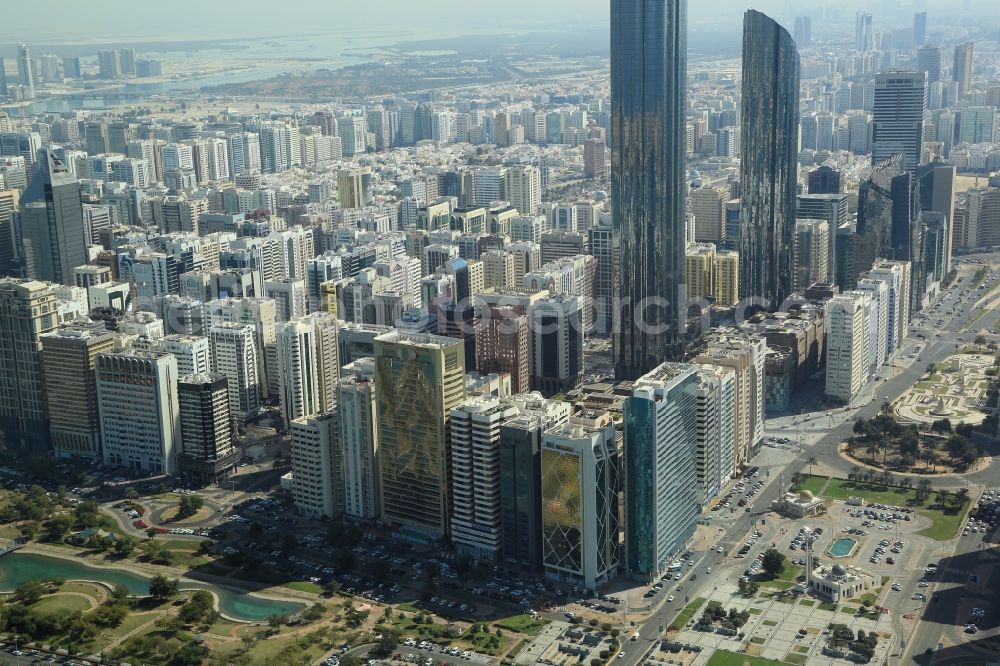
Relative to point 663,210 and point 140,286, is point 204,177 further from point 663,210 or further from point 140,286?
point 663,210

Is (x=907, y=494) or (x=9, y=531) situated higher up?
(x=9, y=531)

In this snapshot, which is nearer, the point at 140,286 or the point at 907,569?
the point at 907,569

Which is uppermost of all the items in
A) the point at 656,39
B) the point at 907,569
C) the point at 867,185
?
the point at 656,39

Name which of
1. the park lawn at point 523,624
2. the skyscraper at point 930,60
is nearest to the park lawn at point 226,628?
the park lawn at point 523,624

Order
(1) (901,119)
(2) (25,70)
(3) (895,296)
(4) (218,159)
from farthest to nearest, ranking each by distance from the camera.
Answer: (4) (218,159), (1) (901,119), (2) (25,70), (3) (895,296)

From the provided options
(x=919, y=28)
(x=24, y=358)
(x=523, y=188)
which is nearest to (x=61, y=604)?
(x=24, y=358)

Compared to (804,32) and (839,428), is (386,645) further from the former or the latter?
(804,32)

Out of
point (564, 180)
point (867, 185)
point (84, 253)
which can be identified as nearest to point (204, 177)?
point (564, 180)

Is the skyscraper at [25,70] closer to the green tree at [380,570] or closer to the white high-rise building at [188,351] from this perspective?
the white high-rise building at [188,351]
